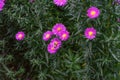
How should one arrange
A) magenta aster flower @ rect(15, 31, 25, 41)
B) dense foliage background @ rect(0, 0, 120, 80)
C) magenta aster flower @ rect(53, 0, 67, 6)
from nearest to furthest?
dense foliage background @ rect(0, 0, 120, 80) → magenta aster flower @ rect(53, 0, 67, 6) → magenta aster flower @ rect(15, 31, 25, 41)

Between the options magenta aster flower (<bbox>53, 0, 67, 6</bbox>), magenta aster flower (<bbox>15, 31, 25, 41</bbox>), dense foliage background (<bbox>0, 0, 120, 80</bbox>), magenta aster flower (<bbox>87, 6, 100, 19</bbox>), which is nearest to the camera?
magenta aster flower (<bbox>87, 6, 100, 19</bbox>)

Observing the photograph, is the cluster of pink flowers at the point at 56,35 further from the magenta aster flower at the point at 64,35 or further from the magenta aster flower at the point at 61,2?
the magenta aster flower at the point at 61,2

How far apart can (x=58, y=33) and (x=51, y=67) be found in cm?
41

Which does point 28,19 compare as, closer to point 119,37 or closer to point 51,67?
point 51,67

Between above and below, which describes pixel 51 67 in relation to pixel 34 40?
below

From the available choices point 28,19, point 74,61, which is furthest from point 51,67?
point 28,19

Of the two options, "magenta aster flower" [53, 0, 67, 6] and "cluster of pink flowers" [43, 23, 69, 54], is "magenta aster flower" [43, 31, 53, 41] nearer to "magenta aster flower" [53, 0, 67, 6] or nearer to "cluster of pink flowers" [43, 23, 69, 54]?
"cluster of pink flowers" [43, 23, 69, 54]

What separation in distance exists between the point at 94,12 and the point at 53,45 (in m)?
0.57

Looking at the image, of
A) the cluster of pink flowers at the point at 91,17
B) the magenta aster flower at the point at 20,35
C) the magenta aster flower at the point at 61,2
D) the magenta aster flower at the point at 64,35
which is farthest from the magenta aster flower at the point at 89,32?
the magenta aster flower at the point at 20,35

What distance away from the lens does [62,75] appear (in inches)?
136

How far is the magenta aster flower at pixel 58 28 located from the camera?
129 inches

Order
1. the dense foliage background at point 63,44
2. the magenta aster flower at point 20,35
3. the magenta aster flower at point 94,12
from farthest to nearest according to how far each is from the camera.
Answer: the magenta aster flower at point 20,35, the dense foliage background at point 63,44, the magenta aster flower at point 94,12

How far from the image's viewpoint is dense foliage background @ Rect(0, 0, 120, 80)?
310 centimetres

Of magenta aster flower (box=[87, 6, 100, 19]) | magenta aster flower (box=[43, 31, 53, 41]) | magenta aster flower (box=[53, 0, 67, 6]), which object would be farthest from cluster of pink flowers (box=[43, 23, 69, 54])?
magenta aster flower (box=[87, 6, 100, 19])
